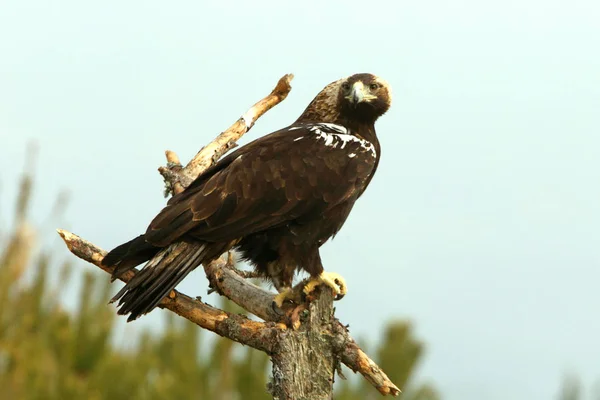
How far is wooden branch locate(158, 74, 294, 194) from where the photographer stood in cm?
697

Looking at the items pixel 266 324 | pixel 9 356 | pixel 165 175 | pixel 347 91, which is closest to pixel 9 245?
pixel 9 356

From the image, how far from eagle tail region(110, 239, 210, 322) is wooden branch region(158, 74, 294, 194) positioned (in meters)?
1.64

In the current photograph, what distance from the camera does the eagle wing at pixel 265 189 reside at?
17.2ft

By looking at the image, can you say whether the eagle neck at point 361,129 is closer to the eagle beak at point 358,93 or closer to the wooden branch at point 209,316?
the eagle beak at point 358,93

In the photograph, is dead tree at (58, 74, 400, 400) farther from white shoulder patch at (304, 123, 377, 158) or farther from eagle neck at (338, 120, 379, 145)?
eagle neck at (338, 120, 379, 145)

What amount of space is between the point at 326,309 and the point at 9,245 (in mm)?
7344

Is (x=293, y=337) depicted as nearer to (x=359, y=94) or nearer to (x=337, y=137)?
(x=337, y=137)

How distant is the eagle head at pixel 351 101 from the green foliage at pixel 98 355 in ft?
9.79

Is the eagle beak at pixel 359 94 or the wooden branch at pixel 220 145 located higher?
the wooden branch at pixel 220 145

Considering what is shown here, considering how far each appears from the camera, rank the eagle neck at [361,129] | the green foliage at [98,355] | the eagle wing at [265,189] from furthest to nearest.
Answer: the green foliage at [98,355]
the eagle neck at [361,129]
the eagle wing at [265,189]

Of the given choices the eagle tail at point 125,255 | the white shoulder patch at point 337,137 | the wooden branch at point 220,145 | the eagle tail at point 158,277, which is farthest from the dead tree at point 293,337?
the wooden branch at point 220,145

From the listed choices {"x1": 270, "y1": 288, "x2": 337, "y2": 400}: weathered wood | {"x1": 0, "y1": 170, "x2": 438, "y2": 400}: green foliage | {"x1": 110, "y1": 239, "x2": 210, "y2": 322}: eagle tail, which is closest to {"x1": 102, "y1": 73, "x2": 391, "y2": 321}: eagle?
{"x1": 110, "y1": 239, "x2": 210, "y2": 322}: eagle tail

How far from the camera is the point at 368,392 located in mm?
9305

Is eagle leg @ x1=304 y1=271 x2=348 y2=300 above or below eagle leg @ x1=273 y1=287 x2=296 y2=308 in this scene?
below
